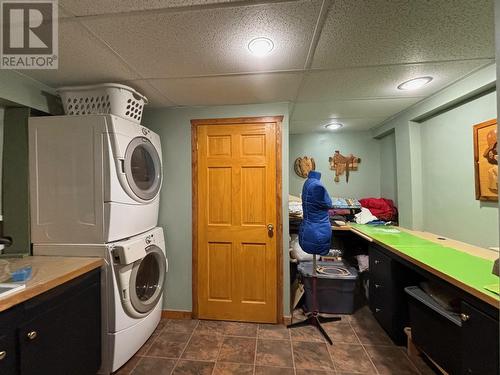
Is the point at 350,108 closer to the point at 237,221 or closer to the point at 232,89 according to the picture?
the point at 232,89

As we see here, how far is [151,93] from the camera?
1.89 m

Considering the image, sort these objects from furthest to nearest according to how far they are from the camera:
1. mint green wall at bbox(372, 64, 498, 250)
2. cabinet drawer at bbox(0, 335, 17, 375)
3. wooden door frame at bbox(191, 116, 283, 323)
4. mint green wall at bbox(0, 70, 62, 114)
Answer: wooden door frame at bbox(191, 116, 283, 323) < mint green wall at bbox(372, 64, 498, 250) < mint green wall at bbox(0, 70, 62, 114) < cabinet drawer at bbox(0, 335, 17, 375)

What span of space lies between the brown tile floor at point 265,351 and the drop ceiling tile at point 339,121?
226 centimetres

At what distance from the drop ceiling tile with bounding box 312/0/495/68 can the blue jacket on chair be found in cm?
93

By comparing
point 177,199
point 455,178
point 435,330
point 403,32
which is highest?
point 403,32

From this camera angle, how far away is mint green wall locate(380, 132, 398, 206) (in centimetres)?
298

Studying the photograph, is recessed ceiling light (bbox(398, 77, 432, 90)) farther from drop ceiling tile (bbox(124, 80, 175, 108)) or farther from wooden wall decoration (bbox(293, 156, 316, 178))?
drop ceiling tile (bbox(124, 80, 175, 108))

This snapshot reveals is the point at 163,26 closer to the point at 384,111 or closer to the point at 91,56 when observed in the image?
the point at 91,56

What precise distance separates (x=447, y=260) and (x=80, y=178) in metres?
2.52

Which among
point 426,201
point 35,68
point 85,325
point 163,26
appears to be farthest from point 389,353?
point 35,68

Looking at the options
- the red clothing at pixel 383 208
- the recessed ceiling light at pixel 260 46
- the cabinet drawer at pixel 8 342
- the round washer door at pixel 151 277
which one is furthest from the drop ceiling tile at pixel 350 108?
the cabinet drawer at pixel 8 342

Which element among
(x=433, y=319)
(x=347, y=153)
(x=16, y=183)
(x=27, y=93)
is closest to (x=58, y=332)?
(x=16, y=183)

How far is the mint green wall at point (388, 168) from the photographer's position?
2.98 m

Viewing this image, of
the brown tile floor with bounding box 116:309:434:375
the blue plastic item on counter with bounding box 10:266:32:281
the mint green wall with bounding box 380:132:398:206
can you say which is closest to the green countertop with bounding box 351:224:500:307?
the brown tile floor with bounding box 116:309:434:375
